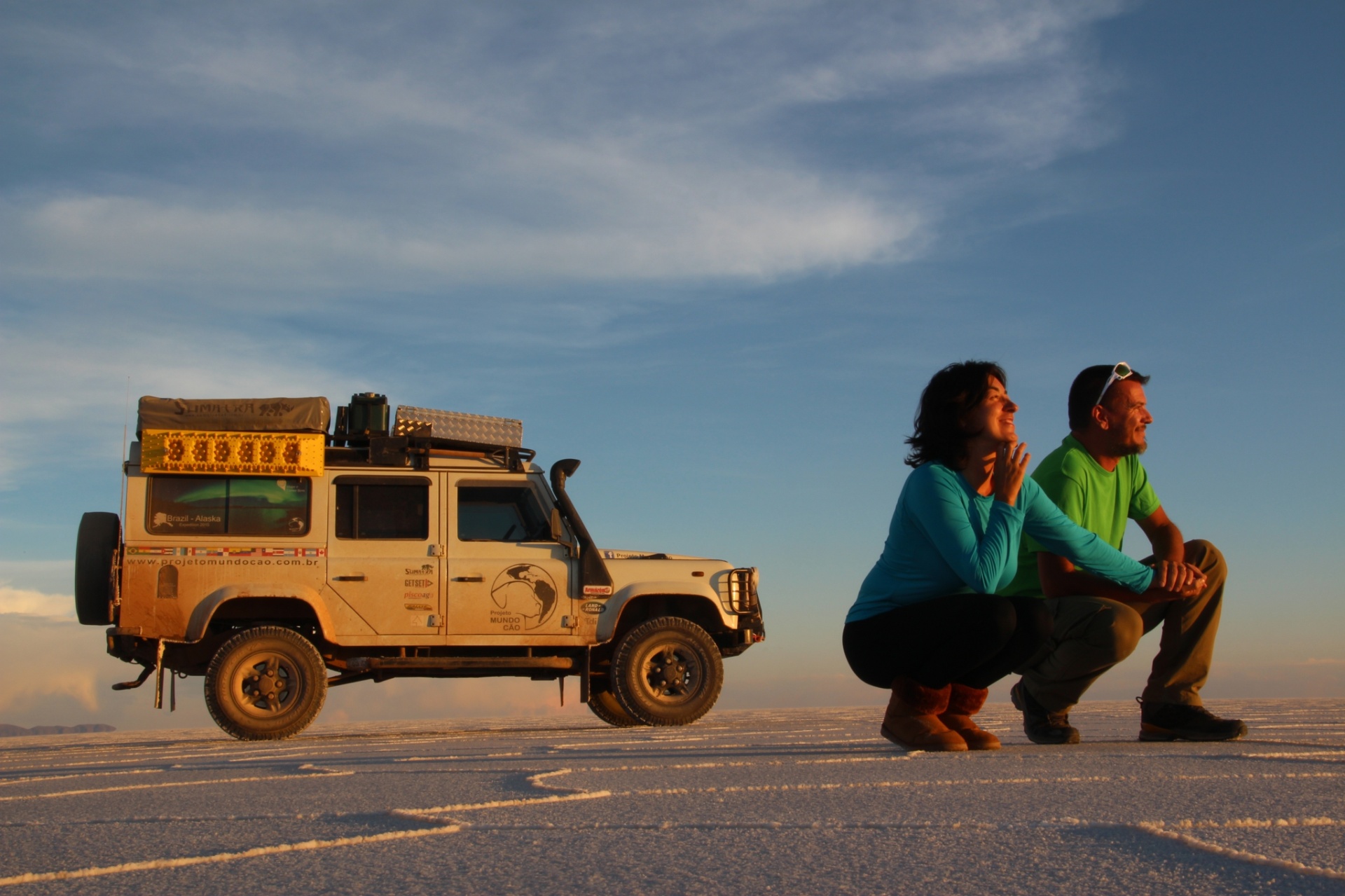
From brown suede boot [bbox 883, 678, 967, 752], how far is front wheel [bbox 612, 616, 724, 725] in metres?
4.72

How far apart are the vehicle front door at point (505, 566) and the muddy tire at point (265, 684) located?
1.07m

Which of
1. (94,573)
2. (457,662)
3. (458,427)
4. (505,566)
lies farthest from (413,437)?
(94,573)

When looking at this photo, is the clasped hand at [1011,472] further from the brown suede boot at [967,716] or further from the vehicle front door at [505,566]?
the vehicle front door at [505,566]

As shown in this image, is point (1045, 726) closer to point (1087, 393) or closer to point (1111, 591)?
point (1111, 591)

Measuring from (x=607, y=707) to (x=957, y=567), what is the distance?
21.0ft

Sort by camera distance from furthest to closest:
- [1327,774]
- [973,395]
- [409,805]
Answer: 1. [973,395]
2. [1327,774]
3. [409,805]

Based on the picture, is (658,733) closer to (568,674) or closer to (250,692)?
(568,674)

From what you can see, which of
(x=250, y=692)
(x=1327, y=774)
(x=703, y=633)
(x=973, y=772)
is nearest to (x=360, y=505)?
(x=250, y=692)

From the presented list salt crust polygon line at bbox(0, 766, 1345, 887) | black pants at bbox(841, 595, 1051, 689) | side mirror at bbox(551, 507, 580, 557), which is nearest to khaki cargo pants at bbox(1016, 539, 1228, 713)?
black pants at bbox(841, 595, 1051, 689)

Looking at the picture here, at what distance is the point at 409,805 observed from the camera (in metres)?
3.12

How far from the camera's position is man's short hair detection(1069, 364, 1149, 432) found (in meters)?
4.79

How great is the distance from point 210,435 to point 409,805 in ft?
20.9

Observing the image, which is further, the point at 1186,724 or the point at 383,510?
the point at 383,510

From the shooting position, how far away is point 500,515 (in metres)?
9.20
